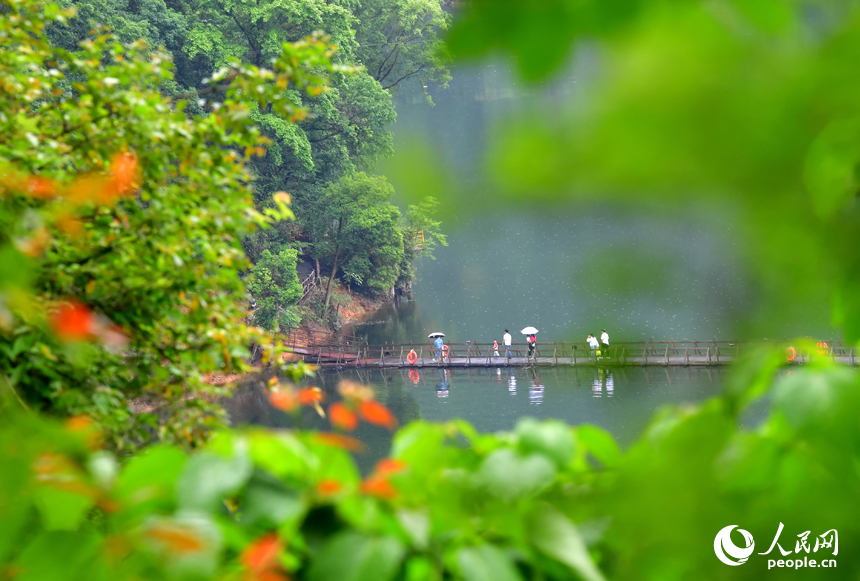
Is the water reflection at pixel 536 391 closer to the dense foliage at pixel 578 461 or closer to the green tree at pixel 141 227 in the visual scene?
the green tree at pixel 141 227

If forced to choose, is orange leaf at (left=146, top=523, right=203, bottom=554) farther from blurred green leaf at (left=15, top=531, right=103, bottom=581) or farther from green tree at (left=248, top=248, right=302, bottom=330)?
green tree at (left=248, top=248, right=302, bottom=330)

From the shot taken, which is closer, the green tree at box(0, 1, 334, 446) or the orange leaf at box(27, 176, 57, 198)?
the orange leaf at box(27, 176, 57, 198)

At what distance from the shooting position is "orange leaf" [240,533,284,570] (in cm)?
38

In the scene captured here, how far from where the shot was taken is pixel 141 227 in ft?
7.29

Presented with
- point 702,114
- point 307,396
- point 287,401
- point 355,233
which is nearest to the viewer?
point 702,114

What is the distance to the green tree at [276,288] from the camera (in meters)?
18.0

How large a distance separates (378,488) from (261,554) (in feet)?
0.36

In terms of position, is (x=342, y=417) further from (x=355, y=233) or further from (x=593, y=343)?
(x=355, y=233)

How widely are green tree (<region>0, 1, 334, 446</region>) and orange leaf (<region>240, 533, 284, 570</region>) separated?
1.68 meters

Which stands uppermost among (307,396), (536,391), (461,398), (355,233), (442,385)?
(355,233)

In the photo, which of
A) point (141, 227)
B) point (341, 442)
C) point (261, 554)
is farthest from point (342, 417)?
point (141, 227)

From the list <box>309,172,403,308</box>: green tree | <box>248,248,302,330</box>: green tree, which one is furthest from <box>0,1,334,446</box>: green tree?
<box>309,172,403,308</box>: green tree

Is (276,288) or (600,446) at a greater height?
(276,288)

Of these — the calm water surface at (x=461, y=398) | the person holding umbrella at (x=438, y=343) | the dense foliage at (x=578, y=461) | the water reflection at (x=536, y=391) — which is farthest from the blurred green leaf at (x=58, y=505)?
the person holding umbrella at (x=438, y=343)
